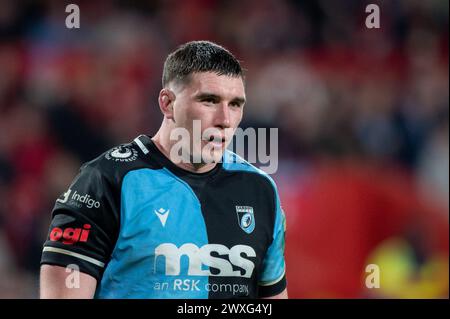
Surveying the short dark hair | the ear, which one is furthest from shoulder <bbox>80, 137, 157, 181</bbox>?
the short dark hair

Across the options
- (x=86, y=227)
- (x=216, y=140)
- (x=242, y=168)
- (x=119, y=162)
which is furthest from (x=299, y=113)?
(x=86, y=227)

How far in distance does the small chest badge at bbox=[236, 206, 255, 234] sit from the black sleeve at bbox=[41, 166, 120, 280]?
0.54m

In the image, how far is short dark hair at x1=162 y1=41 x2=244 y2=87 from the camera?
318 centimetres

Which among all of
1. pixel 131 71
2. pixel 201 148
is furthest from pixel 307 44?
pixel 201 148

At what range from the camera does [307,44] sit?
7250 millimetres

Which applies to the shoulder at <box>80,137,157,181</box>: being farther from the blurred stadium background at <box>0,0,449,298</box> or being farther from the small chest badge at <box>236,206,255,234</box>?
the blurred stadium background at <box>0,0,449,298</box>

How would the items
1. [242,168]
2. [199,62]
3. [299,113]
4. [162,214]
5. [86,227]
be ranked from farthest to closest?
[299,113]
[242,168]
[199,62]
[162,214]
[86,227]

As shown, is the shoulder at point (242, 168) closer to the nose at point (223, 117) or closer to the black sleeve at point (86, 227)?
the nose at point (223, 117)

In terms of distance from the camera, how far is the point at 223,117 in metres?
3.10

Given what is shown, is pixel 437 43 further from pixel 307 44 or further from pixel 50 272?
pixel 50 272

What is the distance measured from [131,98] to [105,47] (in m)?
0.58

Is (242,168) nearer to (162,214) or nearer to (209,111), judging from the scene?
(209,111)

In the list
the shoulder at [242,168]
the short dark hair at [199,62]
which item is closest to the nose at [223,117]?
the short dark hair at [199,62]

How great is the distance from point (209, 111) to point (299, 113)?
362 cm
